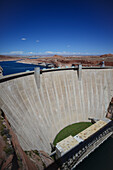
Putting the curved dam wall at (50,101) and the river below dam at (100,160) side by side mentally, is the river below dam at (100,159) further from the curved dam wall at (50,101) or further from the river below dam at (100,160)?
the curved dam wall at (50,101)

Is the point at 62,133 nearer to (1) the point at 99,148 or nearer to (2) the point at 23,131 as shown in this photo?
(1) the point at 99,148

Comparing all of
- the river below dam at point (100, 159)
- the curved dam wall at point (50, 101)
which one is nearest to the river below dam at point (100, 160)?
the river below dam at point (100, 159)

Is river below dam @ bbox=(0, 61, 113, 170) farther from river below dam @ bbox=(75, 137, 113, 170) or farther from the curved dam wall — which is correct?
the curved dam wall

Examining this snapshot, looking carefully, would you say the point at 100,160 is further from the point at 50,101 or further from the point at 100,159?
the point at 50,101

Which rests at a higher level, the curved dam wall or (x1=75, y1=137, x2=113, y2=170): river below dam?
the curved dam wall

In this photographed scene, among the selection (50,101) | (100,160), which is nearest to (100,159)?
(100,160)

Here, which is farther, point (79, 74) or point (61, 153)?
point (79, 74)

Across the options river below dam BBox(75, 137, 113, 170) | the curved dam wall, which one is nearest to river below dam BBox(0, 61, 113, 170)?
river below dam BBox(75, 137, 113, 170)

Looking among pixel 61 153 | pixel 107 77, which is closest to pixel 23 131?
pixel 61 153

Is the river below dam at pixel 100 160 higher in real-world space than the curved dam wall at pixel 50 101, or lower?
lower
